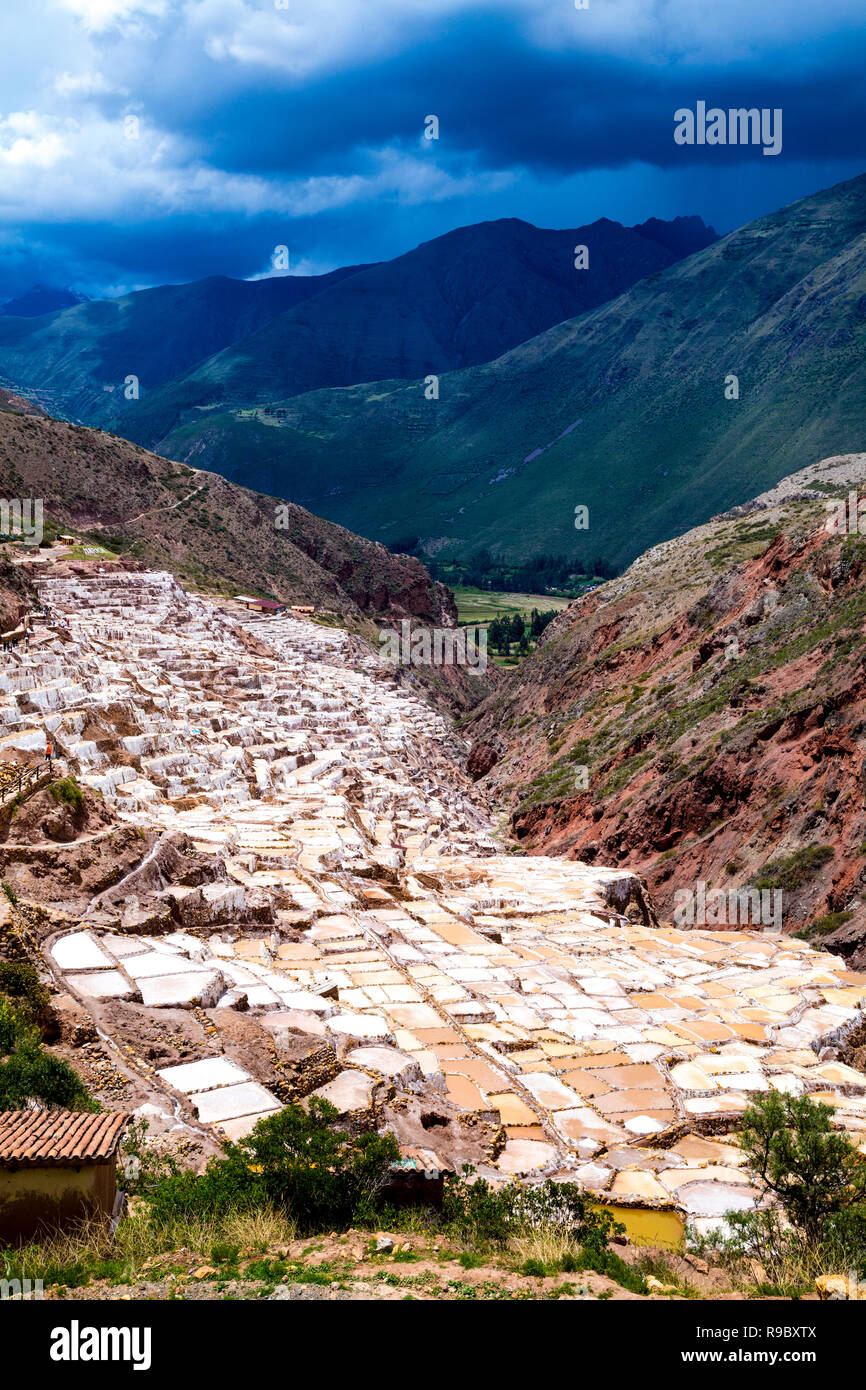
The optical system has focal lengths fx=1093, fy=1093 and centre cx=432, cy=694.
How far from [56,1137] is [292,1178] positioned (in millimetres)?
1864

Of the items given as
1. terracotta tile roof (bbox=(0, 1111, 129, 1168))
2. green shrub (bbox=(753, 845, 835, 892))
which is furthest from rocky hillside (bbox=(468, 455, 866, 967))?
terracotta tile roof (bbox=(0, 1111, 129, 1168))

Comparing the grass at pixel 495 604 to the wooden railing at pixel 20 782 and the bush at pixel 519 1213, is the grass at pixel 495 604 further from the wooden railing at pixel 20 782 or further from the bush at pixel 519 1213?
the bush at pixel 519 1213

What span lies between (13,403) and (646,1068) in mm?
160114

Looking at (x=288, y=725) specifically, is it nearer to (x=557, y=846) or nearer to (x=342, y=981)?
(x=557, y=846)

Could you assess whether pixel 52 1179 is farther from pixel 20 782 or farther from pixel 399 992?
pixel 20 782

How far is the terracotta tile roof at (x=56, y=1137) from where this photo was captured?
752cm

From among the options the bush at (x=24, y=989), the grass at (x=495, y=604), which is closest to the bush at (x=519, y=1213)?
the bush at (x=24, y=989)

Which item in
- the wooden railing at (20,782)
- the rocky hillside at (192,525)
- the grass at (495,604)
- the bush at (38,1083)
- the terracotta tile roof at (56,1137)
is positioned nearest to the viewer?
the terracotta tile roof at (56,1137)

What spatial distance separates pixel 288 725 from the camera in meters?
46.1

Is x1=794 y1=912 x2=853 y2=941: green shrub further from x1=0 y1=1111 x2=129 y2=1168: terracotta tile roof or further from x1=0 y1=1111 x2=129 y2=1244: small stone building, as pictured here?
x1=0 y1=1111 x2=129 y2=1244: small stone building

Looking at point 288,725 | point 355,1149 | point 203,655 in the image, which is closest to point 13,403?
point 203,655

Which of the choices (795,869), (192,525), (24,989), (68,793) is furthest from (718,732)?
(192,525)

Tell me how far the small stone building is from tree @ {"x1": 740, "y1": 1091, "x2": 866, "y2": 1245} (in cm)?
568

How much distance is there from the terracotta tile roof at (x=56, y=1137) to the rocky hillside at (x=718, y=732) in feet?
56.2
